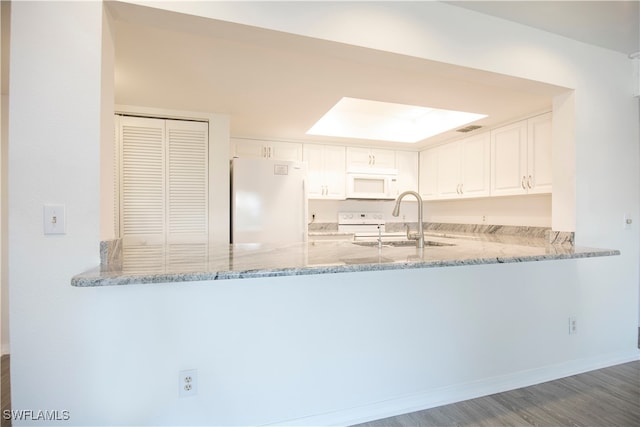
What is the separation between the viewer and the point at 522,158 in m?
3.11

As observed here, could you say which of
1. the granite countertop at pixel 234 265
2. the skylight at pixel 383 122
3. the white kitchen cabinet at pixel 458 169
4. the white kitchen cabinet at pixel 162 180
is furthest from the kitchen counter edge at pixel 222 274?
the skylight at pixel 383 122

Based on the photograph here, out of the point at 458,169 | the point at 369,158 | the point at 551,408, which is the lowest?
the point at 551,408

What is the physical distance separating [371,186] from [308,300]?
2880 millimetres

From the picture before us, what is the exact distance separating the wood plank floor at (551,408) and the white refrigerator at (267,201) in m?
1.96

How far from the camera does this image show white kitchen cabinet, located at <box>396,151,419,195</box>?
4.50 m

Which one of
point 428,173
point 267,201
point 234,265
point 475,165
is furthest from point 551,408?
point 428,173

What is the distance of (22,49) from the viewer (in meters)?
1.19

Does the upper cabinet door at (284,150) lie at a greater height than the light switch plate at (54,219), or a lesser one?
greater

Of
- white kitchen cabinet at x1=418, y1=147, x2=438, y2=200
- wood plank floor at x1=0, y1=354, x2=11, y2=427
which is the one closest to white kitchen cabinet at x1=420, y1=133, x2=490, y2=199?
white kitchen cabinet at x1=418, y1=147, x2=438, y2=200

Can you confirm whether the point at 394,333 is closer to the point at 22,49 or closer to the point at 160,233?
the point at 22,49

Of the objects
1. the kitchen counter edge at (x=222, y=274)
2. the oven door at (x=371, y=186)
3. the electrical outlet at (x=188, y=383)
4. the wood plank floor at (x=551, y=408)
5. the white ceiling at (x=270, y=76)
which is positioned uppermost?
the white ceiling at (x=270, y=76)

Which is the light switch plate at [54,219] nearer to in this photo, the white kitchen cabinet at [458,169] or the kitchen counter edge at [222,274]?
the kitchen counter edge at [222,274]

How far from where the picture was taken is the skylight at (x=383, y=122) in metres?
3.66

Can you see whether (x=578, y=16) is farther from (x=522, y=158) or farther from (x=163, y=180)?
(x=163, y=180)
